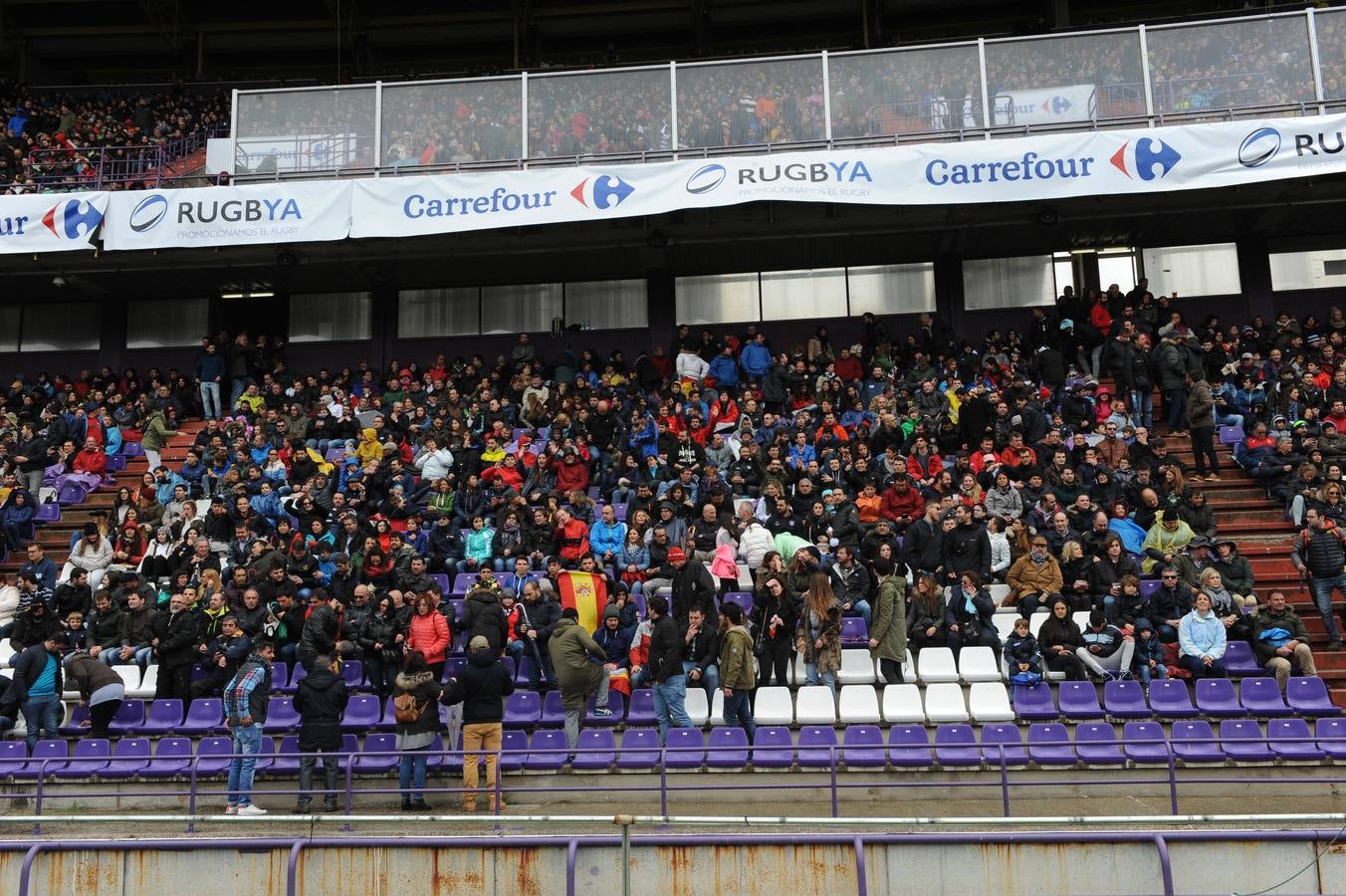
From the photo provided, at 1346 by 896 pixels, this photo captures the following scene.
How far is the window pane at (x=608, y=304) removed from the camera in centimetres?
2502

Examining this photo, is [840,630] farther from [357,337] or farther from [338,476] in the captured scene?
[357,337]

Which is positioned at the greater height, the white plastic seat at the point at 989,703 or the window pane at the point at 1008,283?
the window pane at the point at 1008,283

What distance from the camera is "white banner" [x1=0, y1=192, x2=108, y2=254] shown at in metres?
20.9

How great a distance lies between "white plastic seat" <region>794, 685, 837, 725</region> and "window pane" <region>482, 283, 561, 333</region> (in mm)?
14562

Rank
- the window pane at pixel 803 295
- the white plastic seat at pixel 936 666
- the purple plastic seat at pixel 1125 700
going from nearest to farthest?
the purple plastic seat at pixel 1125 700
the white plastic seat at pixel 936 666
the window pane at pixel 803 295

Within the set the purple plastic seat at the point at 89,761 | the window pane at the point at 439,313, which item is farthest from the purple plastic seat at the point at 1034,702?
the window pane at the point at 439,313

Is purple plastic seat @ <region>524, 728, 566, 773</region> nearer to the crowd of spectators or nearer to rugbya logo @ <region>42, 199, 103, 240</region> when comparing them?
rugbya logo @ <region>42, 199, 103, 240</region>

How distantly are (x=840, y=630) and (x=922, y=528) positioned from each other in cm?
255

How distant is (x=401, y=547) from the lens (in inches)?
620

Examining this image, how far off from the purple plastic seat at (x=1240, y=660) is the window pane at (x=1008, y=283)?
1231cm

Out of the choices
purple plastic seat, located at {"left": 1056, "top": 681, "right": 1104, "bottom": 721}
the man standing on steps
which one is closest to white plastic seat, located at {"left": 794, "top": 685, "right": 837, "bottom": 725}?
purple plastic seat, located at {"left": 1056, "top": 681, "right": 1104, "bottom": 721}

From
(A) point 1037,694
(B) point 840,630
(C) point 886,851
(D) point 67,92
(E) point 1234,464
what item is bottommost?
(C) point 886,851

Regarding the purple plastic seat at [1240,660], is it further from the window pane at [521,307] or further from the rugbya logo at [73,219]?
the rugbya logo at [73,219]

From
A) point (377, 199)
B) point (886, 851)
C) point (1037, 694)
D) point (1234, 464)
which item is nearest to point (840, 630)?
point (1037, 694)
